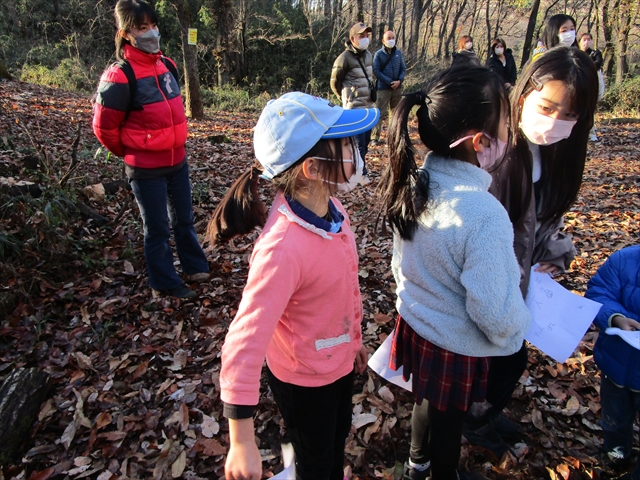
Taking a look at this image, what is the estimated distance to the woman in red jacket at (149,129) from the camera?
2930 millimetres

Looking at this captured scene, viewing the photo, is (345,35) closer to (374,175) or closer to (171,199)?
(374,175)

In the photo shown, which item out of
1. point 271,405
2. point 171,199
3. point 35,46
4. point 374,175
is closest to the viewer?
point 271,405

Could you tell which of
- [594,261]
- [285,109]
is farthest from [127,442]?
[594,261]

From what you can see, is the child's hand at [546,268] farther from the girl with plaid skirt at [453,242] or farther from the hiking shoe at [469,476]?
the hiking shoe at [469,476]

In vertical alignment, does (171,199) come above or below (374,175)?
above

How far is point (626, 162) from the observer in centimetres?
768

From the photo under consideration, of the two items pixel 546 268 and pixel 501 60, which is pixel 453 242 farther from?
pixel 501 60

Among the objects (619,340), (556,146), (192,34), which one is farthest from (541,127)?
(192,34)

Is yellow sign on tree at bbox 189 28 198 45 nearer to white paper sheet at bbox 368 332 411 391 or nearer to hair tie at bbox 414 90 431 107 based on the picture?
hair tie at bbox 414 90 431 107

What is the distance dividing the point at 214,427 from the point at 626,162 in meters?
8.90

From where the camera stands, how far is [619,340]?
1929mm

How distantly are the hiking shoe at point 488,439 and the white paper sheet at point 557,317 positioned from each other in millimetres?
796

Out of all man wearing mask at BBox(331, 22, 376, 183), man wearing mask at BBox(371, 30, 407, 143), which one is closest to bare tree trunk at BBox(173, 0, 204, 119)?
man wearing mask at BBox(331, 22, 376, 183)

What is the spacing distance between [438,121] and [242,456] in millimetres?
1347
